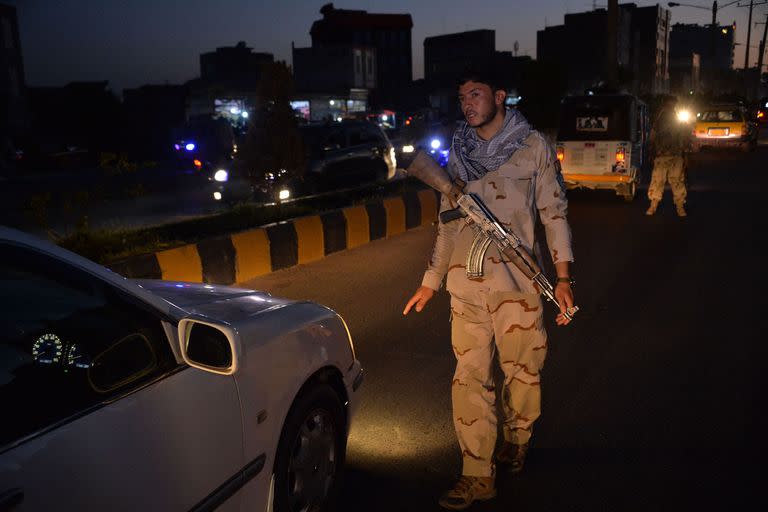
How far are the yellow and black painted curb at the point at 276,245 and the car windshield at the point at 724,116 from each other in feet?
68.7

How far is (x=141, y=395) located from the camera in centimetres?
220

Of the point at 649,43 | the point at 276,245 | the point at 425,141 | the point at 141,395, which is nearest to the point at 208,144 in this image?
the point at 425,141

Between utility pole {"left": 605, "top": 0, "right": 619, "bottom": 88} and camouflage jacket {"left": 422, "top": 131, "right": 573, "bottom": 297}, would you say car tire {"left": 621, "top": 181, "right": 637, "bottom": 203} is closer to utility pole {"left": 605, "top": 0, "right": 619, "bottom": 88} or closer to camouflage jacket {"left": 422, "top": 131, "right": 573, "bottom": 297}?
utility pole {"left": 605, "top": 0, "right": 619, "bottom": 88}

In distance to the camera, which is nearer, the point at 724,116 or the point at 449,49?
the point at 724,116

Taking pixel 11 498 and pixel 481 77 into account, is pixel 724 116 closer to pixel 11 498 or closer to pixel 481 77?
pixel 481 77

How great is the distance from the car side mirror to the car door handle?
0.64 meters

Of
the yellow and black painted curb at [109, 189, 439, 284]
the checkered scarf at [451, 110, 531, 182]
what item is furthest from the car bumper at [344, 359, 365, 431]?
the yellow and black painted curb at [109, 189, 439, 284]

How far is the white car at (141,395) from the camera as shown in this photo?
1924mm

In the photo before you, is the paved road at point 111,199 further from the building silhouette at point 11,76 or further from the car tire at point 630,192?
the building silhouette at point 11,76

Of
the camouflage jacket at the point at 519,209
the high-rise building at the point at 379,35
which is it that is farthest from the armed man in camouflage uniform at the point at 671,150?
the high-rise building at the point at 379,35

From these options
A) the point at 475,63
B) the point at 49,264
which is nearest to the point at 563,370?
the point at 475,63

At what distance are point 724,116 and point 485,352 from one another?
94.3 feet

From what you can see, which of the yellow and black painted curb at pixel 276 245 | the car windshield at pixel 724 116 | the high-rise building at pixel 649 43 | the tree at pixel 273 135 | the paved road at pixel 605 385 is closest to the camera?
the paved road at pixel 605 385

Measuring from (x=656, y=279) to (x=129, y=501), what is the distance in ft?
23.5
